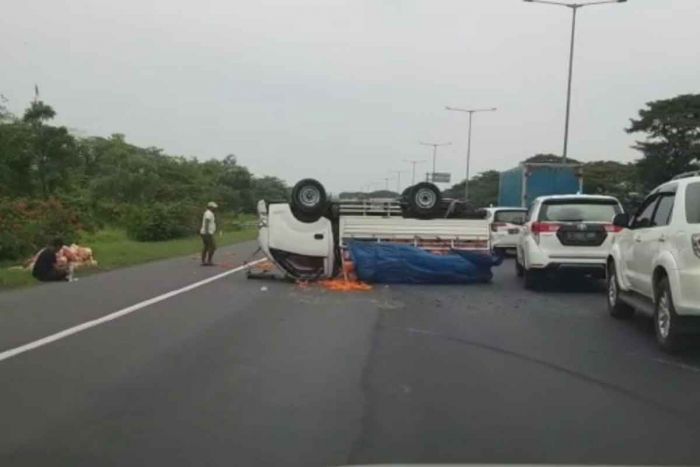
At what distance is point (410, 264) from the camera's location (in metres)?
18.1

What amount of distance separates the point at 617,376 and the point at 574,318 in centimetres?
448

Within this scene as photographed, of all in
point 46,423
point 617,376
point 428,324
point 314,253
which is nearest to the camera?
point 46,423

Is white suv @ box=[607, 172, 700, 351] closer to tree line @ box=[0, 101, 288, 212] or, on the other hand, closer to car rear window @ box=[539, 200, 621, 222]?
car rear window @ box=[539, 200, 621, 222]

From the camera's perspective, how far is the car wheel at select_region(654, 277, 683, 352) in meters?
9.40

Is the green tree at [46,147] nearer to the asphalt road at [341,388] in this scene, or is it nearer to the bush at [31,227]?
the bush at [31,227]

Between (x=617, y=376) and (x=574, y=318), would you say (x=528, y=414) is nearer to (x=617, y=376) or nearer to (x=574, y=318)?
(x=617, y=376)

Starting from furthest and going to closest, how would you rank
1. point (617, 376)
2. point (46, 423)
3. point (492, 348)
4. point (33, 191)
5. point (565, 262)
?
point (33, 191) → point (565, 262) → point (492, 348) → point (617, 376) → point (46, 423)

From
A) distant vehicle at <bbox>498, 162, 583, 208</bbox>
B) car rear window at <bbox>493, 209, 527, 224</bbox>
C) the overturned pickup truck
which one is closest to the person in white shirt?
the overturned pickup truck

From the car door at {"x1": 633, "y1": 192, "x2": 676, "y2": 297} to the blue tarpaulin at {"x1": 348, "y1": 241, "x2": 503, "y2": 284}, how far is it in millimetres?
6797

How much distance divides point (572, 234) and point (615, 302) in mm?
3548

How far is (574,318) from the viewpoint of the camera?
42.4 feet

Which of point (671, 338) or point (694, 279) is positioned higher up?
point (694, 279)

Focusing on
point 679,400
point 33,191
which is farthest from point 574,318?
point 33,191

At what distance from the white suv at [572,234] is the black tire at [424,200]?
97.5 inches
